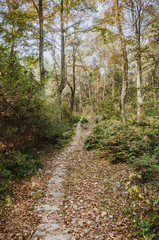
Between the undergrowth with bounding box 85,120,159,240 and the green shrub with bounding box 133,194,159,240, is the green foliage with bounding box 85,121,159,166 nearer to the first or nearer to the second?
the undergrowth with bounding box 85,120,159,240

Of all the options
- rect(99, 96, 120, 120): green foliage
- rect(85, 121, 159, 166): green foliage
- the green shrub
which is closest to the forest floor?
the green shrub

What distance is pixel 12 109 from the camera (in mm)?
5086

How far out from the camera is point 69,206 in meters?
4.28

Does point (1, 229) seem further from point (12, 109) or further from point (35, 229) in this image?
point (12, 109)

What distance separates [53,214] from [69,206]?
54cm

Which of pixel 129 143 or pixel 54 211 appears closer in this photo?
pixel 54 211

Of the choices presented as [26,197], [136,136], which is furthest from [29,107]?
[136,136]

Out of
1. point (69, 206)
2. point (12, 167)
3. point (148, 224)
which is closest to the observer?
point (148, 224)

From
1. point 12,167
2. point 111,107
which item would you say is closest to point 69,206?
point 12,167

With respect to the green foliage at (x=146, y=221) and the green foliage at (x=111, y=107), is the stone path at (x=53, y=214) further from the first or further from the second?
the green foliage at (x=111, y=107)

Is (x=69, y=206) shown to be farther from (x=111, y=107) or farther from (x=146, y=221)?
(x=111, y=107)

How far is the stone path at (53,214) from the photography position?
3207 millimetres

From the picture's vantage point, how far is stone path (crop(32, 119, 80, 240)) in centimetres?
321

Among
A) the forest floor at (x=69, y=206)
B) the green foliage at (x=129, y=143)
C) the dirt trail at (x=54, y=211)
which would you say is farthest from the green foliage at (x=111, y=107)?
the dirt trail at (x=54, y=211)
